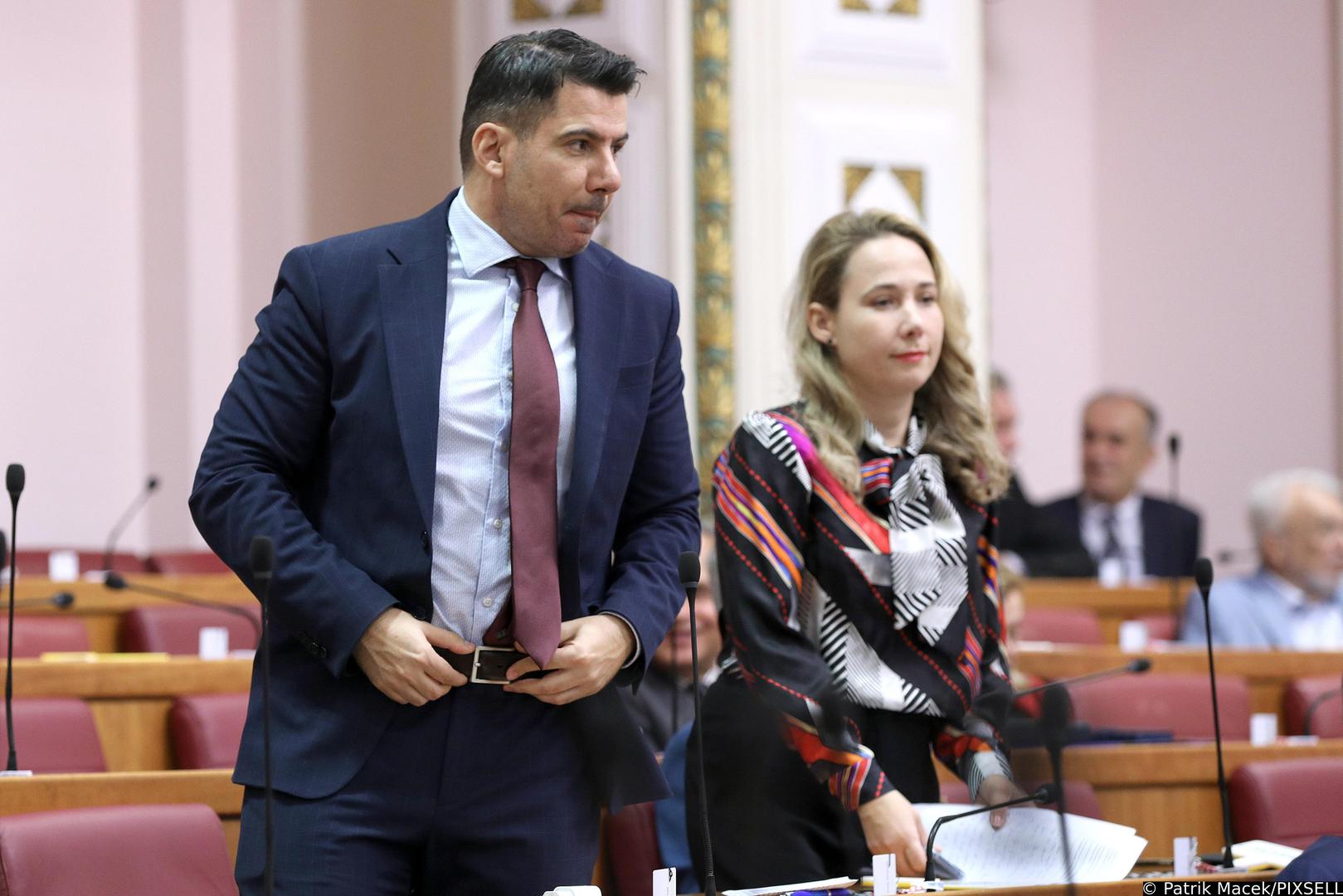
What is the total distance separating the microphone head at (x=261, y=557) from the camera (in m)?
1.82

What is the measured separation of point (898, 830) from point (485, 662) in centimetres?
60

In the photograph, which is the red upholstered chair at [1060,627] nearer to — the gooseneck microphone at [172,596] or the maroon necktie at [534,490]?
the gooseneck microphone at [172,596]

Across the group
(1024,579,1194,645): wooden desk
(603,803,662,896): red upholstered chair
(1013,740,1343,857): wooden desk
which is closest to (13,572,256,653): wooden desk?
(603,803,662,896): red upholstered chair

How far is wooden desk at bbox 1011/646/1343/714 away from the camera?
464 centimetres

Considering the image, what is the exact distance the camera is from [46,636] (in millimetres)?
4461

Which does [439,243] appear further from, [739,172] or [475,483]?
[739,172]

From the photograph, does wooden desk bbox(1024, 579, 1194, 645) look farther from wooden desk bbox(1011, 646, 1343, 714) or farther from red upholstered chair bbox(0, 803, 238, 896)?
red upholstered chair bbox(0, 803, 238, 896)

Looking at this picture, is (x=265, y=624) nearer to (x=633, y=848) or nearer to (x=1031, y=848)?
(x=1031, y=848)

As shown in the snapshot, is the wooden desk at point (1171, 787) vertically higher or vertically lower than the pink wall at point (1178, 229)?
lower

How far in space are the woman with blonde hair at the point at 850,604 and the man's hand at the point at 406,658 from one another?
544 millimetres

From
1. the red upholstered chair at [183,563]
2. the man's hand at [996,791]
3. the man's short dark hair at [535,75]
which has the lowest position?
the man's hand at [996,791]

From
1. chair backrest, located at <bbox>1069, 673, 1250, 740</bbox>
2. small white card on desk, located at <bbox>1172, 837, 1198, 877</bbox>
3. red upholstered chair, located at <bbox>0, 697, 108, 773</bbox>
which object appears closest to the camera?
small white card on desk, located at <bbox>1172, 837, 1198, 877</bbox>

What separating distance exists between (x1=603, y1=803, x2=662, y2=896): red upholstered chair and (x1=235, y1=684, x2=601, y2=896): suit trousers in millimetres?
854

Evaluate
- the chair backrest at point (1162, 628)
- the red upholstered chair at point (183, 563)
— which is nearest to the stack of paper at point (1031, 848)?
the chair backrest at point (1162, 628)
